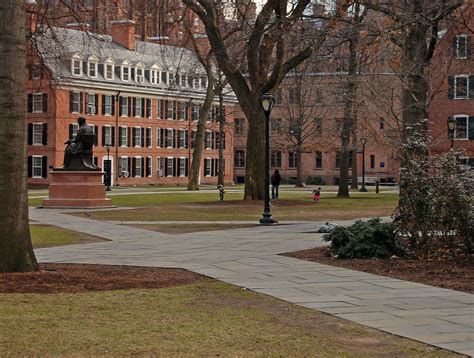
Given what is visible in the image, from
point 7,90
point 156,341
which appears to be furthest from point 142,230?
point 156,341

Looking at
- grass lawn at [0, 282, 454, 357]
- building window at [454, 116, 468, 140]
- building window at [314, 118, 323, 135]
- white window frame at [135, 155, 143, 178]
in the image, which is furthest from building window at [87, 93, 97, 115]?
grass lawn at [0, 282, 454, 357]

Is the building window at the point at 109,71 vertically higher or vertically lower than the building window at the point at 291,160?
higher

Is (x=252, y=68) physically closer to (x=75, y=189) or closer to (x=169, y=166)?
(x=75, y=189)

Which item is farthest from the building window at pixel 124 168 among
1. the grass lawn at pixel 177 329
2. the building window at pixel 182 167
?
the grass lawn at pixel 177 329

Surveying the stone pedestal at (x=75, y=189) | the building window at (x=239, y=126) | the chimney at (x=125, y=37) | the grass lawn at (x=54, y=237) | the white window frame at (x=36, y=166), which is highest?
the chimney at (x=125, y=37)

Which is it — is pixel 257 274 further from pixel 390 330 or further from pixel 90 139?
pixel 90 139

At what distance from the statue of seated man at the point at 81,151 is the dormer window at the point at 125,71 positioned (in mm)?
45445

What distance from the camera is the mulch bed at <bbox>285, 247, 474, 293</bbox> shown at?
12.7 meters

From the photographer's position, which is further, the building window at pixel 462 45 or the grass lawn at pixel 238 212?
the grass lawn at pixel 238 212

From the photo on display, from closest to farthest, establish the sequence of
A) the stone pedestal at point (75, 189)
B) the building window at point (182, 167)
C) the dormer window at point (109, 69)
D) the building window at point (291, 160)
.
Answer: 1. the stone pedestal at point (75, 189)
2. the dormer window at point (109, 69)
3. the building window at point (182, 167)
4. the building window at point (291, 160)

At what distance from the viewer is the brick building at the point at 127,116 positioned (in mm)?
73062

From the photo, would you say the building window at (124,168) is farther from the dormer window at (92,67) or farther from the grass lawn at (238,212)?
the grass lawn at (238,212)

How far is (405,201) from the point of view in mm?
15688

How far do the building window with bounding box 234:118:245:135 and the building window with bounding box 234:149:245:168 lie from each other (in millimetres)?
2079
